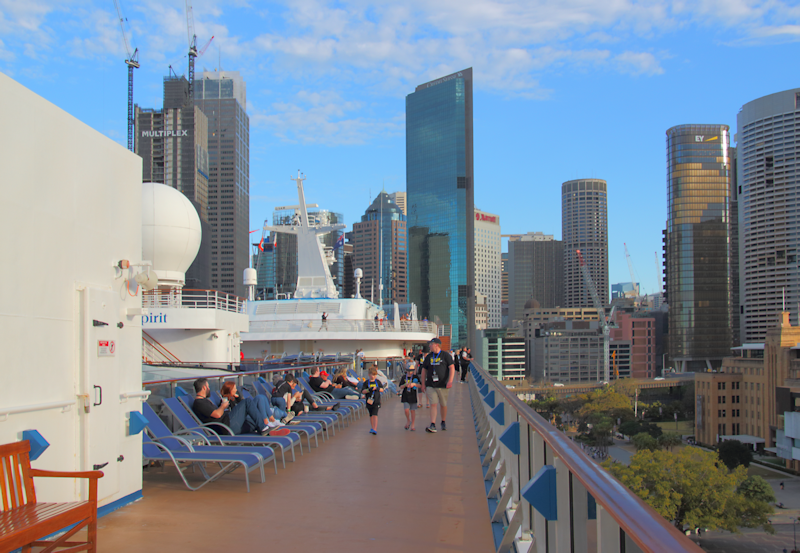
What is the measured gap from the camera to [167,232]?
20.0 meters

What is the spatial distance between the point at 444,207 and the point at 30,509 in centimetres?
13323

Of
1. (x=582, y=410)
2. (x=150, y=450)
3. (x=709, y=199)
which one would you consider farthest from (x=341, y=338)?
(x=709, y=199)

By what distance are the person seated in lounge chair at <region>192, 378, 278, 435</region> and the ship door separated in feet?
7.55

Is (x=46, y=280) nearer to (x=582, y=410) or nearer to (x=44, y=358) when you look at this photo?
(x=44, y=358)

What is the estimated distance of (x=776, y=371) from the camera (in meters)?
71.0

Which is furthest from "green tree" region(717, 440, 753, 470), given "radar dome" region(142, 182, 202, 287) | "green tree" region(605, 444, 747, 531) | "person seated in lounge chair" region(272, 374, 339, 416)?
"person seated in lounge chair" region(272, 374, 339, 416)

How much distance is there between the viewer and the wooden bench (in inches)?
125

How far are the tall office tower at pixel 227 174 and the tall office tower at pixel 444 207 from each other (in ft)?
158

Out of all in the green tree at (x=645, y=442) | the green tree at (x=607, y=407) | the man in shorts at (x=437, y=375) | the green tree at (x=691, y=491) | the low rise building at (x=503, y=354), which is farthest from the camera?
the low rise building at (x=503, y=354)

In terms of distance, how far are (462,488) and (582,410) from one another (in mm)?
82356

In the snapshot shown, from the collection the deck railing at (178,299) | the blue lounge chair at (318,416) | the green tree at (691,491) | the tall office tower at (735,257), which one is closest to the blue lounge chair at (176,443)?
the blue lounge chair at (318,416)

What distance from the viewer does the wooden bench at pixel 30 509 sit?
3178 mm

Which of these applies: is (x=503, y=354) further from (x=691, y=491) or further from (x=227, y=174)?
(x=691, y=491)

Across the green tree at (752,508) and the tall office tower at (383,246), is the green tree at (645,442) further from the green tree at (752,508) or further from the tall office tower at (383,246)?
the tall office tower at (383,246)
